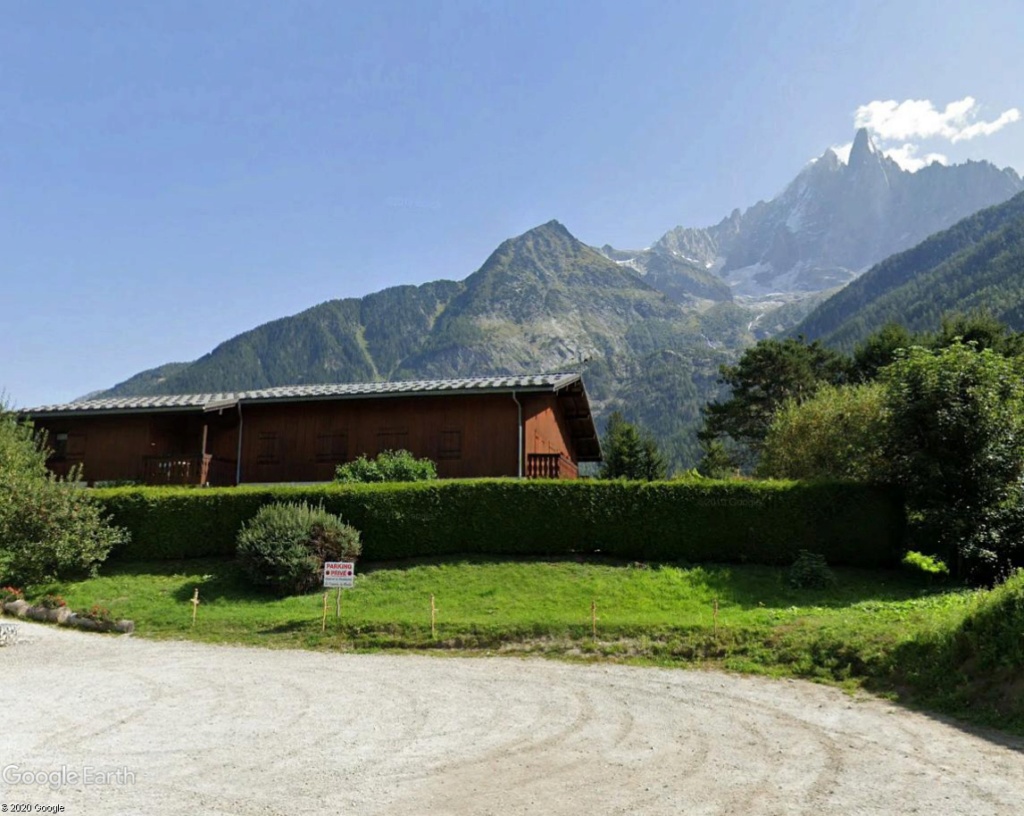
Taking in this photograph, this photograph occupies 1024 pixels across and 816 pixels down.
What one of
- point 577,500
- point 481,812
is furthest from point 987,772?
point 577,500

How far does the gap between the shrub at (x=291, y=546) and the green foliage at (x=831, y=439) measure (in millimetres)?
14834

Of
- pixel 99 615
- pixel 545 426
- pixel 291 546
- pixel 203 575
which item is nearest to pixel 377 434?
pixel 545 426

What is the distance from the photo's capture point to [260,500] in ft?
72.4

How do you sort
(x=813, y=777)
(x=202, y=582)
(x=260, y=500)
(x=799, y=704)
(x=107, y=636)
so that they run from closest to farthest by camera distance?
1. (x=813, y=777)
2. (x=799, y=704)
3. (x=107, y=636)
4. (x=202, y=582)
5. (x=260, y=500)

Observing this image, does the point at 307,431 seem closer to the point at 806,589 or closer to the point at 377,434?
the point at 377,434

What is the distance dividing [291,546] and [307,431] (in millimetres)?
10106

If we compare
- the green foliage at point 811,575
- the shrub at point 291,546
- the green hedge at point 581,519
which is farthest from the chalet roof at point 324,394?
the green foliage at point 811,575

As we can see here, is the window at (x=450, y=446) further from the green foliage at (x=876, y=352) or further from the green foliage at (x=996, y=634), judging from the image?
the green foliage at (x=876, y=352)

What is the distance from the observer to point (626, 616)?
1638 centimetres

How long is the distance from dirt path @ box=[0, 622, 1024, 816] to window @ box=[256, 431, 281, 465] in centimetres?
1618

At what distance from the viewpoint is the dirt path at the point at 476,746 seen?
6.45m

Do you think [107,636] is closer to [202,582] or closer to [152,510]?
[202,582]

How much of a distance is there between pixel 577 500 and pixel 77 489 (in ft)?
49.9

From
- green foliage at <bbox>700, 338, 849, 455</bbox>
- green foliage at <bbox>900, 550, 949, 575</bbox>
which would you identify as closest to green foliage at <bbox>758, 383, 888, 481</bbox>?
green foliage at <bbox>900, 550, 949, 575</bbox>
